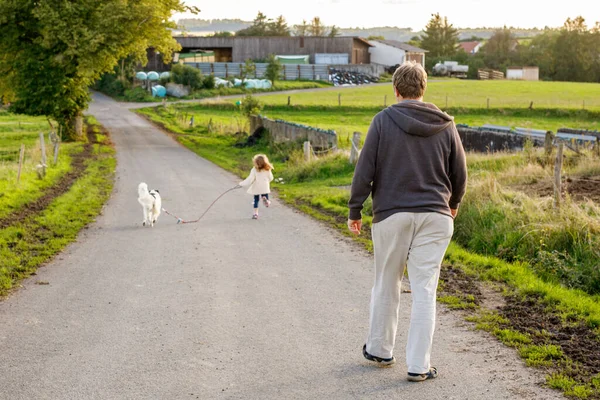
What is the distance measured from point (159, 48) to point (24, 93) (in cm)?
773

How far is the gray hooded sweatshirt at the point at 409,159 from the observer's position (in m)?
5.62

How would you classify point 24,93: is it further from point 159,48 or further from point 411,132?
point 411,132

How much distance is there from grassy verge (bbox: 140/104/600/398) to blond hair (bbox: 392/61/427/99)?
7.67 ft

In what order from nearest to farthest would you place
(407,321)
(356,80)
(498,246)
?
(407,321) < (498,246) < (356,80)

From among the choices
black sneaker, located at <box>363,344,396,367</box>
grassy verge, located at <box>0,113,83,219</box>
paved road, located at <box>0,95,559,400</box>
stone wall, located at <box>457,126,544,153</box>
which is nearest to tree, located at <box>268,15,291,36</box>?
grassy verge, located at <box>0,113,83,219</box>

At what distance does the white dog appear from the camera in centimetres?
1402

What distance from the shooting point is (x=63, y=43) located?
121 ft

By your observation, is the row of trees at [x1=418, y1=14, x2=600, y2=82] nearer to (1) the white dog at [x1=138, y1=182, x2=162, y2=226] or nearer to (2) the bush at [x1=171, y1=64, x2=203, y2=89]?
(2) the bush at [x1=171, y1=64, x2=203, y2=89]

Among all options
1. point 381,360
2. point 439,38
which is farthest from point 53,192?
point 439,38

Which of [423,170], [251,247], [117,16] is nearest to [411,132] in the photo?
[423,170]

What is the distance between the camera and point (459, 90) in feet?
251

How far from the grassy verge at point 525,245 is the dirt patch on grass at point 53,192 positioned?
5674mm

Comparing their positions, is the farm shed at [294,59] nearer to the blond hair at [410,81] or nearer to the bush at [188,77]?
the bush at [188,77]

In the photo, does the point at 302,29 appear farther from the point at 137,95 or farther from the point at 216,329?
the point at 216,329
